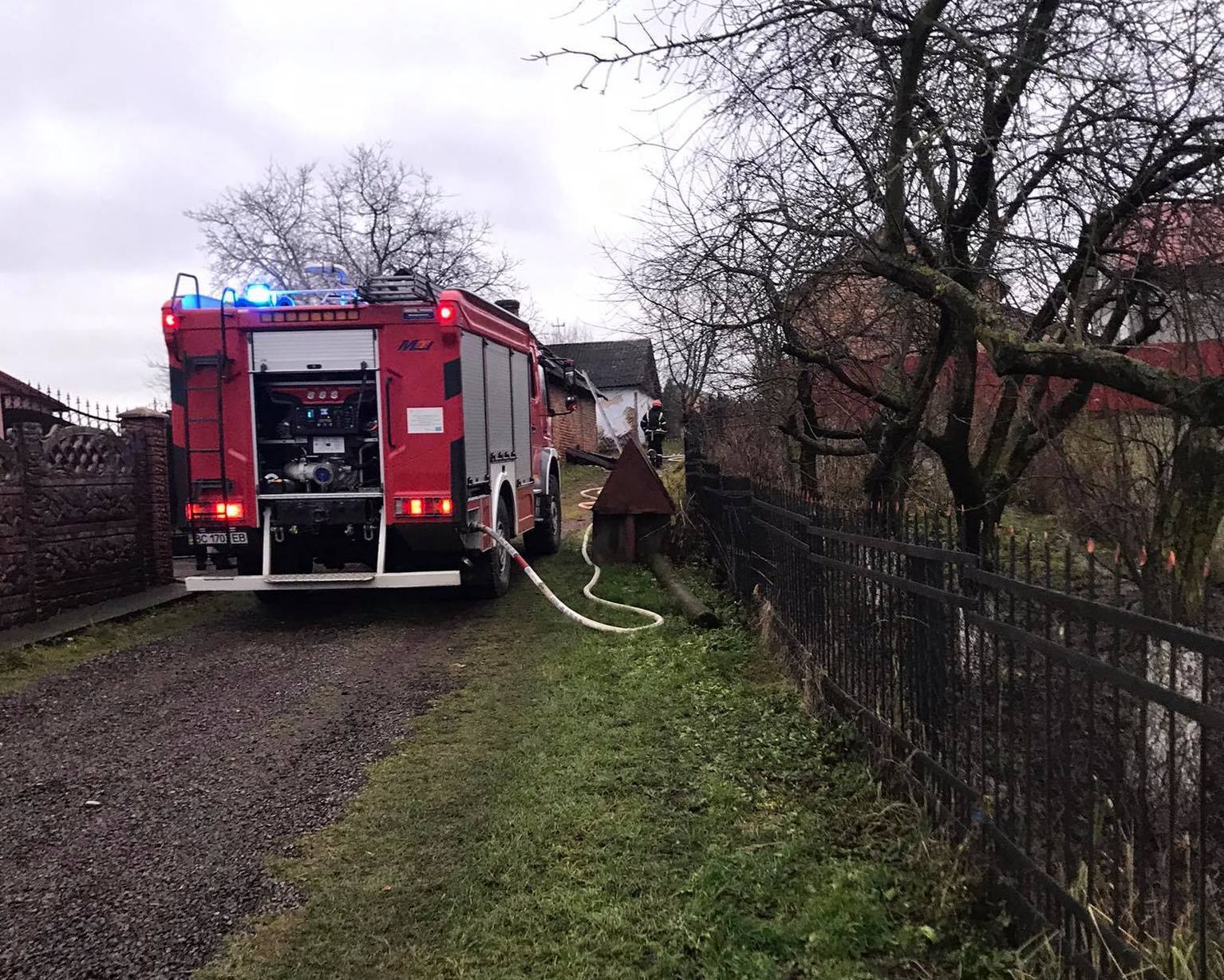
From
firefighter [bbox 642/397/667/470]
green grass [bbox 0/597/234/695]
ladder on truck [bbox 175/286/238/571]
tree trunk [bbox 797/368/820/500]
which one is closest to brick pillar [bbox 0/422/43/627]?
green grass [bbox 0/597/234/695]

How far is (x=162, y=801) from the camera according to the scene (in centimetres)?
451

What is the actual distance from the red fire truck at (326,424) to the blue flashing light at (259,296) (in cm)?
1

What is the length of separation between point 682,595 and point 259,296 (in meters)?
4.80

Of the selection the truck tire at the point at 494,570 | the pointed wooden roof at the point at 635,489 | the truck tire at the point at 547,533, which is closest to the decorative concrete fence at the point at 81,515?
the truck tire at the point at 494,570

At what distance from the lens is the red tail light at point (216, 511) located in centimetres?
845

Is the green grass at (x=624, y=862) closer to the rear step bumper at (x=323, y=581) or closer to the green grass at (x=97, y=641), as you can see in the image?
the rear step bumper at (x=323, y=581)

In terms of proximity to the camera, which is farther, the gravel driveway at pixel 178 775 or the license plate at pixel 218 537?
the license plate at pixel 218 537

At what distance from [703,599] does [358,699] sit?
12.8ft

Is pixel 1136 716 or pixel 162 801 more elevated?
pixel 1136 716

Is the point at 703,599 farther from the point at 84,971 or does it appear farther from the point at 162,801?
the point at 84,971

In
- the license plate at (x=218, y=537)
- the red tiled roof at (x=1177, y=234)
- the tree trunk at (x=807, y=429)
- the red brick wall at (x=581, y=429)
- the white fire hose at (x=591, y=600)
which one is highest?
the red brick wall at (x=581, y=429)

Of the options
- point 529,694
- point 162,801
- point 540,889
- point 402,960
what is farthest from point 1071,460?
point 162,801

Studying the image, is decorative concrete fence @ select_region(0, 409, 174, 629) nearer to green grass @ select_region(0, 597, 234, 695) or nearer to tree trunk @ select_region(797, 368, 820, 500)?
green grass @ select_region(0, 597, 234, 695)

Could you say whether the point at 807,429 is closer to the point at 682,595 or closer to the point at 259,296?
the point at 682,595
